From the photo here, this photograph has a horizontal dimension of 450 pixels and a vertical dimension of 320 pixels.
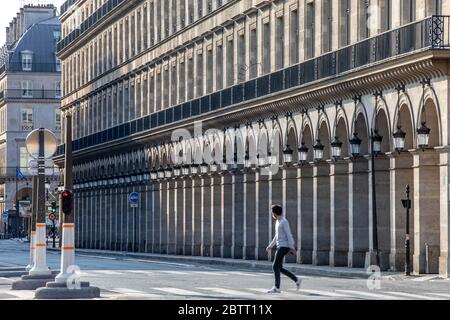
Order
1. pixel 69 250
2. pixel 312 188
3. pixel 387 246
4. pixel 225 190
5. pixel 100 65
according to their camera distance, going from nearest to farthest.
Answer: pixel 69 250
pixel 387 246
pixel 312 188
pixel 225 190
pixel 100 65

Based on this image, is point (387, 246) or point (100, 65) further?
point (100, 65)

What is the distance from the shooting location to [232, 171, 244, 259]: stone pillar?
77.6 m

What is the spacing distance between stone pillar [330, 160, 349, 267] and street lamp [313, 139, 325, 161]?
2.83ft

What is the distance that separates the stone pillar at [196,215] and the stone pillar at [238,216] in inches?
300

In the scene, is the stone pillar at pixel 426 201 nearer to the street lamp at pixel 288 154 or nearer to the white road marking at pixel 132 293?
the street lamp at pixel 288 154

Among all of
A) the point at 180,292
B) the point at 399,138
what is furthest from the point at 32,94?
the point at 180,292

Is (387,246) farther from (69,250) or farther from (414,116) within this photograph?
(69,250)

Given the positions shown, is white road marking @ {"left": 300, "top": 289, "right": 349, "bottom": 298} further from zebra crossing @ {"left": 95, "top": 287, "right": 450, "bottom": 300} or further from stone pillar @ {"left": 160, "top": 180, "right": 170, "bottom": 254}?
stone pillar @ {"left": 160, "top": 180, "right": 170, "bottom": 254}

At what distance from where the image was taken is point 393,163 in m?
56.0

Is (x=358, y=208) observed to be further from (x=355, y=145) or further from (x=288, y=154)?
(x=288, y=154)

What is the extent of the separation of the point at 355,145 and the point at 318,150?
4.61m
